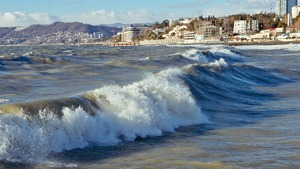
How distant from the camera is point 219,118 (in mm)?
15898

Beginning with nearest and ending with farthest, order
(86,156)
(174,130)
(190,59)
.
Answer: (86,156)
(174,130)
(190,59)

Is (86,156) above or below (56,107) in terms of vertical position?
below

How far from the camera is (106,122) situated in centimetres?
1198

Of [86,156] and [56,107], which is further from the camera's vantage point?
[56,107]

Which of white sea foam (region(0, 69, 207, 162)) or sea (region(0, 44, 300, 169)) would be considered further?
white sea foam (region(0, 69, 207, 162))

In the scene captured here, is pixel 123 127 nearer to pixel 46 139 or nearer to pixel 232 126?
pixel 46 139

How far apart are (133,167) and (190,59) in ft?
129

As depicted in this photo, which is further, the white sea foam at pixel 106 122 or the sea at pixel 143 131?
the white sea foam at pixel 106 122

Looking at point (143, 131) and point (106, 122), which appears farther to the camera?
point (143, 131)

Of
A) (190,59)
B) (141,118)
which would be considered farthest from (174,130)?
(190,59)

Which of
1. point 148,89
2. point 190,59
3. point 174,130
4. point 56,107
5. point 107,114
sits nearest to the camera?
point 56,107

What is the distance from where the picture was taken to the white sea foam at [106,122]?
373 inches

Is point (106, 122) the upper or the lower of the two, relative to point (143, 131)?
upper

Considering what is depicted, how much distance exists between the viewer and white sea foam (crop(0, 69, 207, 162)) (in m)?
9.48
